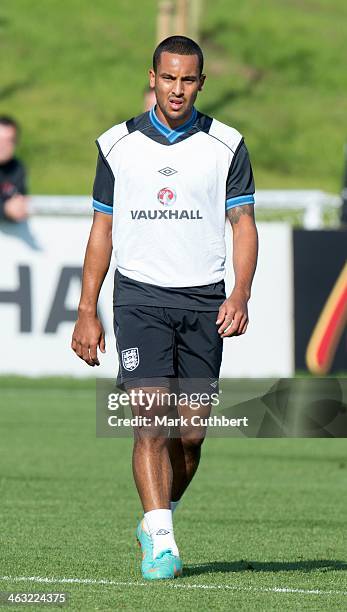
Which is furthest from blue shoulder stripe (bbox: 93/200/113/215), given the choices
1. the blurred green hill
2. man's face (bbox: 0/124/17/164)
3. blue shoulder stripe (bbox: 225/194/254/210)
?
the blurred green hill

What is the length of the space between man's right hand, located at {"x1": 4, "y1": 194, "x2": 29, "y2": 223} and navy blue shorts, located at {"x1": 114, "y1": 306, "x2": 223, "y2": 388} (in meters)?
9.62

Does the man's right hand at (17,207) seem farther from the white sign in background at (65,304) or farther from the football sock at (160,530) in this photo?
the football sock at (160,530)

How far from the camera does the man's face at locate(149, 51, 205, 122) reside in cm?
711

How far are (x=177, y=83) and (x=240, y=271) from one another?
909mm

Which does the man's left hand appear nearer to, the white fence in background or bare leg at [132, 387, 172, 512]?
bare leg at [132, 387, 172, 512]

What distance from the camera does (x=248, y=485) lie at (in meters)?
10.6

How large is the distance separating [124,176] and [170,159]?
0.74 ft

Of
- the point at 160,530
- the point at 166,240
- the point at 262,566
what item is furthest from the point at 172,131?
the point at 262,566

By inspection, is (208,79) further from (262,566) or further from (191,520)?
(262,566)

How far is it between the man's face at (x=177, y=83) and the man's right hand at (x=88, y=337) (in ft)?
3.33

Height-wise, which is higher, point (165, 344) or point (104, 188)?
point (104, 188)

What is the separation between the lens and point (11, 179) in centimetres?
1700
